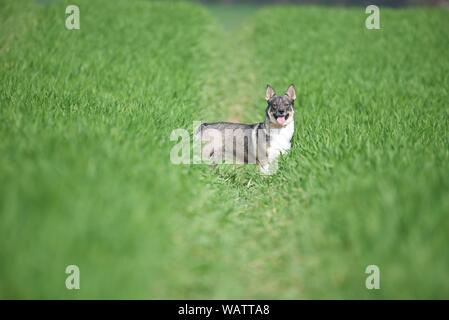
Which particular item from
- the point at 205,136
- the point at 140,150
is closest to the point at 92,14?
the point at 205,136

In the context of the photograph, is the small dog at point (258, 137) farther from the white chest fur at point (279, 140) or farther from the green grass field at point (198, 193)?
the green grass field at point (198, 193)

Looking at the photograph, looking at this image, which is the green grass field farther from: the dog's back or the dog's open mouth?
the dog's open mouth

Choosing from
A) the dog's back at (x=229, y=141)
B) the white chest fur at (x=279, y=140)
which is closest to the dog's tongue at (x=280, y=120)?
the white chest fur at (x=279, y=140)

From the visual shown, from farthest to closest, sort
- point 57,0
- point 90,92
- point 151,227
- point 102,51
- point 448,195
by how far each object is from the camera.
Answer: point 57,0 → point 102,51 → point 90,92 → point 448,195 → point 151,227

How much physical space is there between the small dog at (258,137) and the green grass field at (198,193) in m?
0.25

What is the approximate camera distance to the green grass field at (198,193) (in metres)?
3.60

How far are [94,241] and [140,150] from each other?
5.17ft

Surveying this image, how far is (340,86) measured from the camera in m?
9.93

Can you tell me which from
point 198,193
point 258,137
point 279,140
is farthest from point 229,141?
point 198,193

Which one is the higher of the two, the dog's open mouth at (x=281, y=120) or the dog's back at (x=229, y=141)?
the dog's open mouth at (x=281, y=120)

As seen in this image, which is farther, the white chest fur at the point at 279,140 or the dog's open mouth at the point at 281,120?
the white chest fur at the point at 279,140

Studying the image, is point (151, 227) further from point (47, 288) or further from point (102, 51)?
point (102, 51)

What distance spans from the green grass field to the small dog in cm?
25

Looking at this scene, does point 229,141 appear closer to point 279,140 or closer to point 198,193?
point 279,140
